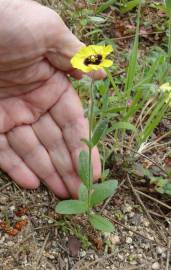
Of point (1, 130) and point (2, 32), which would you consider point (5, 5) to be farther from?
point (1, 130)

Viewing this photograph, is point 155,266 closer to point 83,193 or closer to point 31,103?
point 83,193

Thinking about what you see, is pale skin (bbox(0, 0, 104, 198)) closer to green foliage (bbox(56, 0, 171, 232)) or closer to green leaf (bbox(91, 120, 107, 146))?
green foliage (bbox(56, 0, 171, 232))

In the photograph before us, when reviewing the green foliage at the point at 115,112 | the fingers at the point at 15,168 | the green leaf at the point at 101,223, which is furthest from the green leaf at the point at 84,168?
the fingers at the point at 15,168

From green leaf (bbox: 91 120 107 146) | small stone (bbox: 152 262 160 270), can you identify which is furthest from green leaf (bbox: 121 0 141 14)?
small stone (bbox: 152 262 160 270)

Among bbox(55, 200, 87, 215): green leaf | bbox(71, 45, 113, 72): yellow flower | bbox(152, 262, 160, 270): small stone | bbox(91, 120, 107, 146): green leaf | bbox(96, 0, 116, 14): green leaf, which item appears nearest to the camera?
bbox(71, 45, 113, 72): yellow flower

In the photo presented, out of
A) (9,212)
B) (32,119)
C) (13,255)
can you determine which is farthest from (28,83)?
(13,255)
